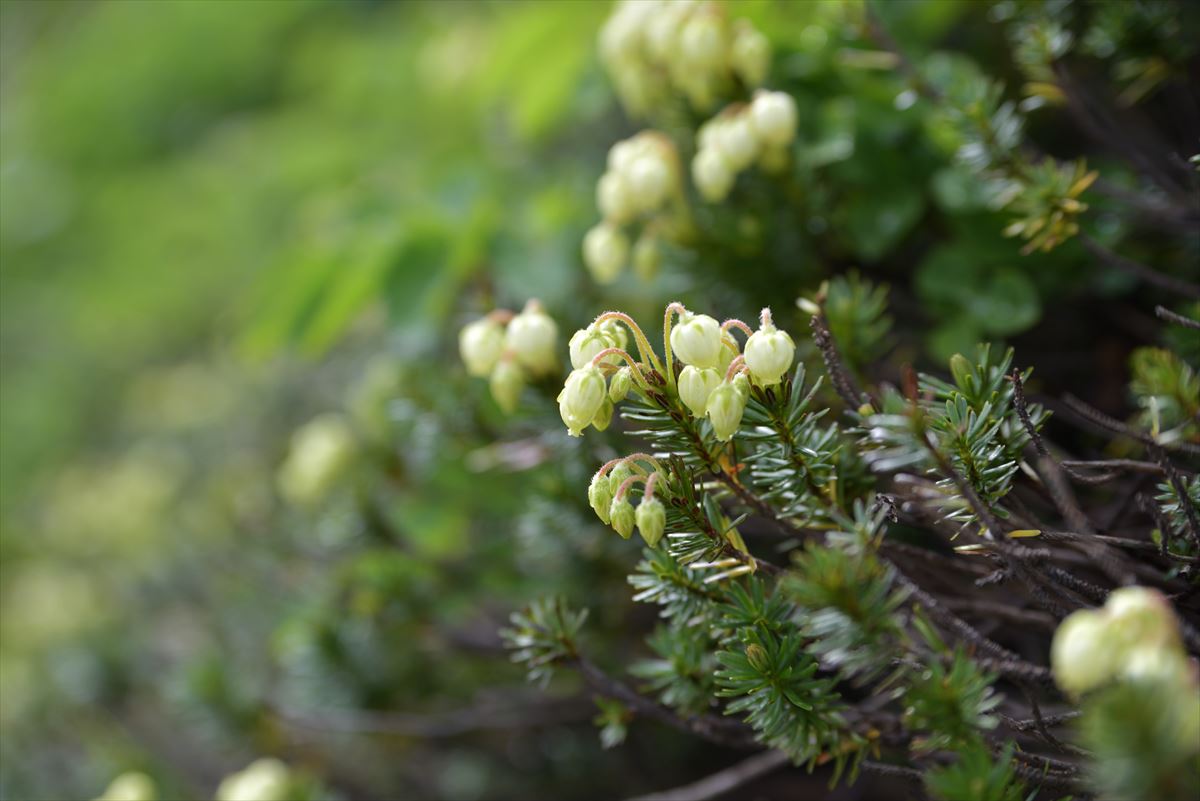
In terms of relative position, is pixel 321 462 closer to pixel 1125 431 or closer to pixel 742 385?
pixel 742 385

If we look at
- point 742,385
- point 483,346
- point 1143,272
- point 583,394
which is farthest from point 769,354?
point 1143,272

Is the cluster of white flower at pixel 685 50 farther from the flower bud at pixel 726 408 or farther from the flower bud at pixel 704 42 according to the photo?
the flower bud at pixel 726 408

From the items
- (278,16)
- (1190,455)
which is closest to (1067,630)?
(1190,455)

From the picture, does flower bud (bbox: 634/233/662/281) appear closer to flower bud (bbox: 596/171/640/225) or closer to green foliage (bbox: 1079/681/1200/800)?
flower bud (bbox: 596/171/640/225)

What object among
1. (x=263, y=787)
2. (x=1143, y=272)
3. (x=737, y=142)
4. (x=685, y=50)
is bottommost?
(x=263, y=787)

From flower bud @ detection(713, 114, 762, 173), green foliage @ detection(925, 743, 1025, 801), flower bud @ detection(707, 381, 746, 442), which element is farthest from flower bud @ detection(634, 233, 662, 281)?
green foliage @ detection(925, 743, 1025, 801)

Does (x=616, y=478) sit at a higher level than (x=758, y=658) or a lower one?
higher
